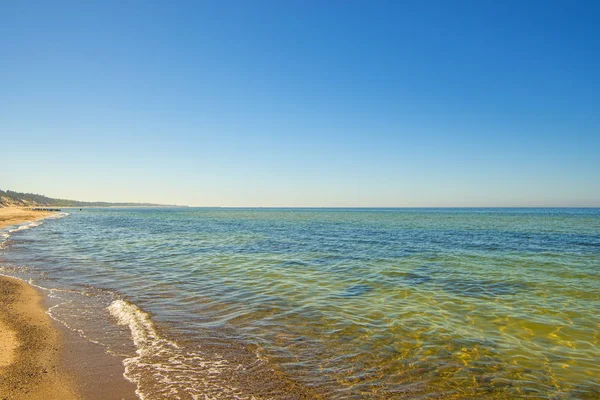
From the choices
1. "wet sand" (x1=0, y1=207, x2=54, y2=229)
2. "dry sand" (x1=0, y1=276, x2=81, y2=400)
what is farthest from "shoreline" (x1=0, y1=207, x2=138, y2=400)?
"wet sand" (x1=0, y1=207, x2=54, y2=229)

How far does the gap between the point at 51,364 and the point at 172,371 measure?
7.54ft

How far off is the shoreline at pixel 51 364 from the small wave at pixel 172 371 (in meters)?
0.25

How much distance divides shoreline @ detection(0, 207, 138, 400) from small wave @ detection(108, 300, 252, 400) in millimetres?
247

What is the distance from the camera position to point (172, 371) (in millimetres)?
Answer: 6195

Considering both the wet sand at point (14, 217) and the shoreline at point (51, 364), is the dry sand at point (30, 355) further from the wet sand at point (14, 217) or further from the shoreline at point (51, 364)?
the wet sand at point (14, 217)

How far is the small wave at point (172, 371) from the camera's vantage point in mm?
5469

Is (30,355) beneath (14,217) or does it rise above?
beneath

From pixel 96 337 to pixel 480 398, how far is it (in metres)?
7.89

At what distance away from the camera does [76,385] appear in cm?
562

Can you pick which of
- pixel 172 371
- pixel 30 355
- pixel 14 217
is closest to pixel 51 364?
pixel 30 355

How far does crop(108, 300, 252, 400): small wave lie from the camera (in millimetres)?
5469

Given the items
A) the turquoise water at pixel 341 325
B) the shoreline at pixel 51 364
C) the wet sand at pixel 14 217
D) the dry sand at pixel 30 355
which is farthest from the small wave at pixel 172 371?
the wet sand at pixel 14 217

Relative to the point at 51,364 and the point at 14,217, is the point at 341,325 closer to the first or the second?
the point at 51,364

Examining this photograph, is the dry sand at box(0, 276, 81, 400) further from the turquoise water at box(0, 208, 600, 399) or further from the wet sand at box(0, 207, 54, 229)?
the wet sand at box(0, 207, 54, 229)
